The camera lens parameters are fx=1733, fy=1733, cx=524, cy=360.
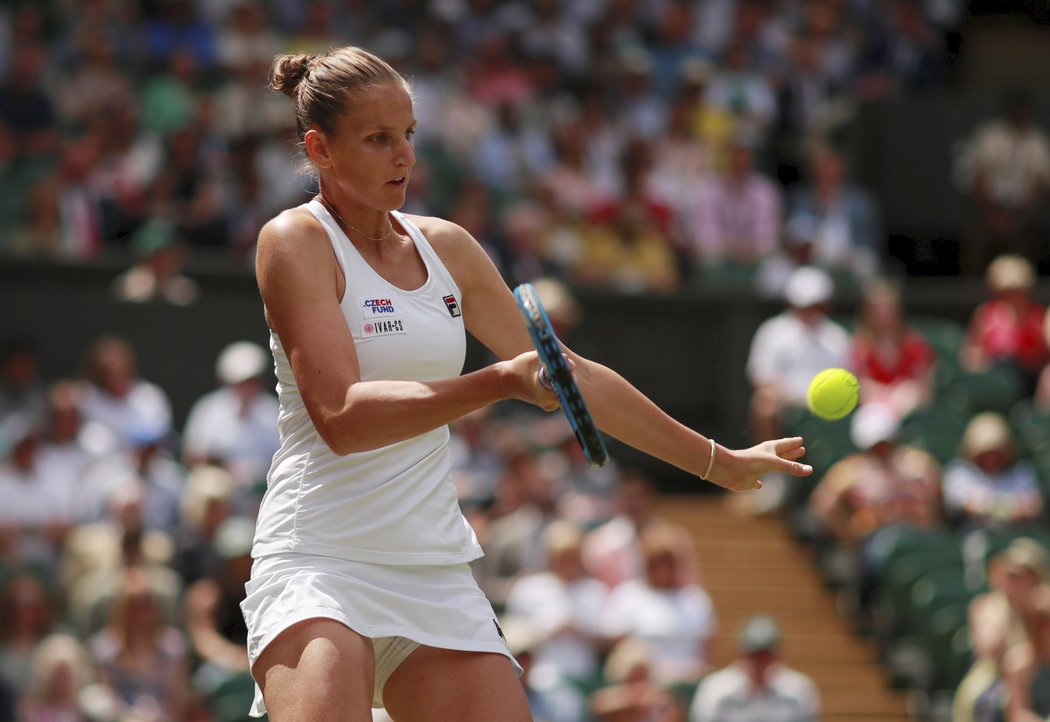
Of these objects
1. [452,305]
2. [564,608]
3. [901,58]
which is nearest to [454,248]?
[452,305]

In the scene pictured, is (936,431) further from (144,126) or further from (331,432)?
(331,432)

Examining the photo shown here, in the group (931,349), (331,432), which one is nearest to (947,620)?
(931,349)

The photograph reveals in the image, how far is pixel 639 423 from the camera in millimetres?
3680

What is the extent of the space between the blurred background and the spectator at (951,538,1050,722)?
183 millimetres

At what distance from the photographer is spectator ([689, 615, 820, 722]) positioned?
8.48 m

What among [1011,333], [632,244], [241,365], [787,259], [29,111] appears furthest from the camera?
[787,259]

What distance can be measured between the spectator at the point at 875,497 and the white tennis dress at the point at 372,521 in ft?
22.4

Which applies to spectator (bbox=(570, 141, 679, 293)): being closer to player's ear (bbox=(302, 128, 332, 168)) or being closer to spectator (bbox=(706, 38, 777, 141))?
spectator (bbox=(706, 38, 777, 141))

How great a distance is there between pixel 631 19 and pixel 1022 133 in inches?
142

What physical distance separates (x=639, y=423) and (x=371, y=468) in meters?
0.60

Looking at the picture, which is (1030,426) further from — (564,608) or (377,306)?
(377,306)

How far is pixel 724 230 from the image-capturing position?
44.8ft

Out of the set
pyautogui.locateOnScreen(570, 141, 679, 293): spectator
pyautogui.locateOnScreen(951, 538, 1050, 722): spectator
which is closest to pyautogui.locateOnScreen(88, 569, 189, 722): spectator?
pyautogui.locateOnScreen(951, 538, 1050, 722): spectator

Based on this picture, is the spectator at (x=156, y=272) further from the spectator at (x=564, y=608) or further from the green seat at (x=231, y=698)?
the green seat at (x=231, y=698)
